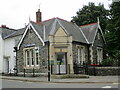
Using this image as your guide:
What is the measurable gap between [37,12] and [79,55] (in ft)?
29.5

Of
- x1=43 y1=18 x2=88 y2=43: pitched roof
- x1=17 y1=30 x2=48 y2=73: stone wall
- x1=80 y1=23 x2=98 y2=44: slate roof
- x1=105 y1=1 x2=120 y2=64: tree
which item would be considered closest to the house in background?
x1=17 y1=30 x2=48 y2=73: stone wall

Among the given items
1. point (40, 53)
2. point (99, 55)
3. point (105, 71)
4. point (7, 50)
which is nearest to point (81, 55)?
point (99, 55)

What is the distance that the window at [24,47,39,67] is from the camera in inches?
1036

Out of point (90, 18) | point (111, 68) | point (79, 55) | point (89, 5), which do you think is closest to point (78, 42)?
point (79, 55)

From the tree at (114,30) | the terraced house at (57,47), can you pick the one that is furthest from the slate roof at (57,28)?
the tree at (114,30)

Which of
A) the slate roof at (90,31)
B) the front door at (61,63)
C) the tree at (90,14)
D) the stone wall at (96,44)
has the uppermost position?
the tree at (90,14)

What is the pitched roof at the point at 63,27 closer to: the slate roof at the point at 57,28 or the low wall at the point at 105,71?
the slate roof at the point at 57,28

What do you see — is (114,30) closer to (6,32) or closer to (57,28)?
(57,28)

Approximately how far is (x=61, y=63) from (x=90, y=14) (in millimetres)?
19592

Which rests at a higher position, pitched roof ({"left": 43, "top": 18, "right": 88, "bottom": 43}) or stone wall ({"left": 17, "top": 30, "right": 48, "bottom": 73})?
pitched roof ({"left": 43, "top": 18, "right": 88, "bottom": 43})

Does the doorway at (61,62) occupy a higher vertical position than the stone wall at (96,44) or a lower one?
lower

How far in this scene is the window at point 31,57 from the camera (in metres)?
26.3

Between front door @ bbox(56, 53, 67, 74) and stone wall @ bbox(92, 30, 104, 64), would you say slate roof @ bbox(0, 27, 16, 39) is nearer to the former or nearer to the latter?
front door @ bbox(56, 53, 67, 74)

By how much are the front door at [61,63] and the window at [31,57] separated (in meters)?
2.63
